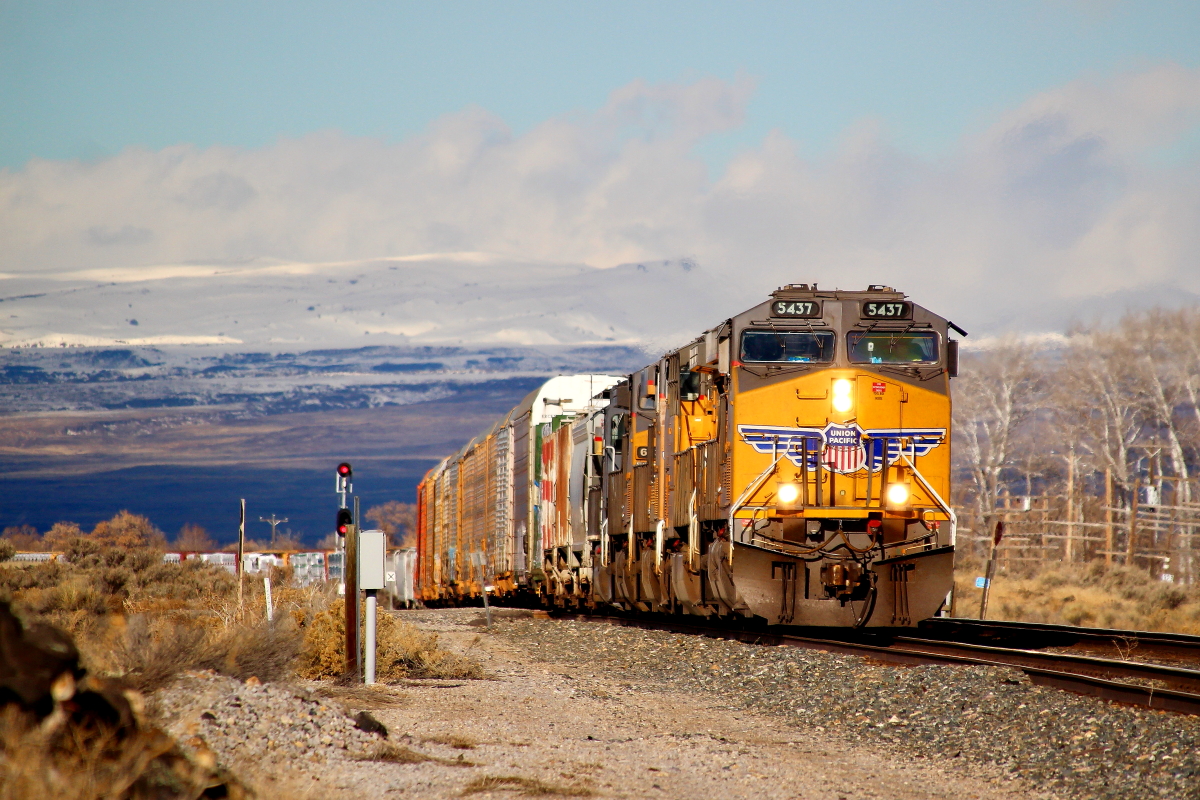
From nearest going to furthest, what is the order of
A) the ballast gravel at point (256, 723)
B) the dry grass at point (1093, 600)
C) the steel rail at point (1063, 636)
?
the ballast gravel at point (256, 723) → the steel rail at point (1063, 636) → the dry grass at point (1093, 600)

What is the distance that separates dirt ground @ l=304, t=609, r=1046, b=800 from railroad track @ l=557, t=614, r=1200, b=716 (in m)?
2.08

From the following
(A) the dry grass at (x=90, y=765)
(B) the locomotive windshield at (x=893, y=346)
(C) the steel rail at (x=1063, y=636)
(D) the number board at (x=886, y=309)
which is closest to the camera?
(A) the dry grass at (x=90, y=765)

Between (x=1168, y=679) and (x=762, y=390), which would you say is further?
(x=762, y=390)

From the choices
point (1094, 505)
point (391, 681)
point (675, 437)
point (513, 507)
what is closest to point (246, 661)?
point (391, 681)

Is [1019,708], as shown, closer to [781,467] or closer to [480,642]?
[781,467]

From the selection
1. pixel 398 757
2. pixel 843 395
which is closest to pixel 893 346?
pixel 843 395

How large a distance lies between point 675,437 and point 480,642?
444 cm

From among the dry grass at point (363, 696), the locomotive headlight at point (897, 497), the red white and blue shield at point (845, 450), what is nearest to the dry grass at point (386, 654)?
the dry grass at point (363, 696)

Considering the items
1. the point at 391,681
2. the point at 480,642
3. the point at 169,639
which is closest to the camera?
the point at 169,639

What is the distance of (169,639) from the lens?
9.25m

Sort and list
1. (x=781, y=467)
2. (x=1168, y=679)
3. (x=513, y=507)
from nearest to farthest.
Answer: (x=1168, y=679) → (x=781, y=467) → (x=513, y=507)

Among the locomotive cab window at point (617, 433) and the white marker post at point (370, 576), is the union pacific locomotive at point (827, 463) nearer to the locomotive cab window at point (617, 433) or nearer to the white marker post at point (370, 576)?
Answer: the white marker post at point (370, 576)

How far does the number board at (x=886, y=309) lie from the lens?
1477cm

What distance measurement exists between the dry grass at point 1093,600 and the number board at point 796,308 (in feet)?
34.6
